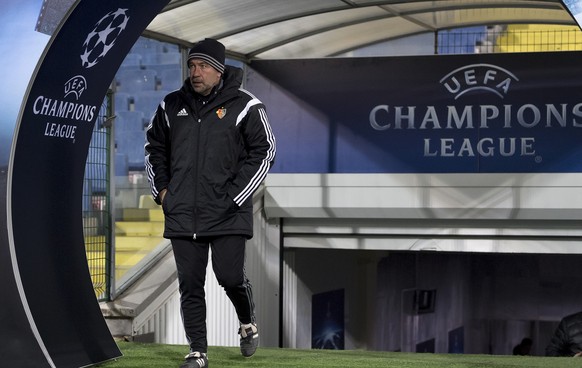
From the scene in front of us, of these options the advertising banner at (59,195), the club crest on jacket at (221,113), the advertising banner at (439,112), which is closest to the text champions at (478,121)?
the advertising banner at (439,112)

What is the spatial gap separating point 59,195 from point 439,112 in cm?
867

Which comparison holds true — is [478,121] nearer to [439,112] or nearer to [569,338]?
[439,112]

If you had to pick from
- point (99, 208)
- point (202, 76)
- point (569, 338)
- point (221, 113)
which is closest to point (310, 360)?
point (221, 113)

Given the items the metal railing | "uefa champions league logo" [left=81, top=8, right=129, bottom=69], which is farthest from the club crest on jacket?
the metal railing

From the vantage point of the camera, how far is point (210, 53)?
17.4 feet

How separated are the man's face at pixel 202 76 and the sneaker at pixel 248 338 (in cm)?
134

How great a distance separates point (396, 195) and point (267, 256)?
1862mm

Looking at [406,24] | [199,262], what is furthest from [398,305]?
[199,262]

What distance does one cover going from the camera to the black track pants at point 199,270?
5.39 m

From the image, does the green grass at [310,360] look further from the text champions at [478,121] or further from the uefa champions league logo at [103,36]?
the text champions at [478,121]

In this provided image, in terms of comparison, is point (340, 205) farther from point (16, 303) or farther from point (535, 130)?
point (16, 303)

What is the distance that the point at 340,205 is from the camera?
13.5 m

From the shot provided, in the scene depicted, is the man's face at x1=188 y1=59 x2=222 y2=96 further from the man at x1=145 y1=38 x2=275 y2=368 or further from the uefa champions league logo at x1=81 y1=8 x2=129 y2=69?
the uefa champions league logo at x1=81 y1=8 x2=129 y2=69

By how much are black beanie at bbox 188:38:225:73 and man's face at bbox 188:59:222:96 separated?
2 centimetres
